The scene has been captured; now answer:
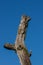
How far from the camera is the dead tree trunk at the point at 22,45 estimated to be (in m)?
12.0

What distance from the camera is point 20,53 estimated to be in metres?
12.2

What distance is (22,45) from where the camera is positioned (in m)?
12.5

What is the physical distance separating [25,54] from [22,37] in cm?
115

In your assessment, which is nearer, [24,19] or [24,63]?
[24,63]

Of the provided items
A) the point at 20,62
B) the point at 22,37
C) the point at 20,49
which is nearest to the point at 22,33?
the point at 22,37

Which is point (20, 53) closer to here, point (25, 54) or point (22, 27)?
point (25, 54)

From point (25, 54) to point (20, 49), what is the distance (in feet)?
1.68

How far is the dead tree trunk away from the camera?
11969mm

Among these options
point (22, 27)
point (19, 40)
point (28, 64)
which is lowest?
point (28, 64)

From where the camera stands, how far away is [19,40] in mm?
12469

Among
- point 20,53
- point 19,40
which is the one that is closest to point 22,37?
point 19,40

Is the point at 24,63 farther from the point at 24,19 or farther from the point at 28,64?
the point at 24,19

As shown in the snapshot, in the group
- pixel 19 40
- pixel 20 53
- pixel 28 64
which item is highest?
pixel 19 40

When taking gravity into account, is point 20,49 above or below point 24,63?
above
